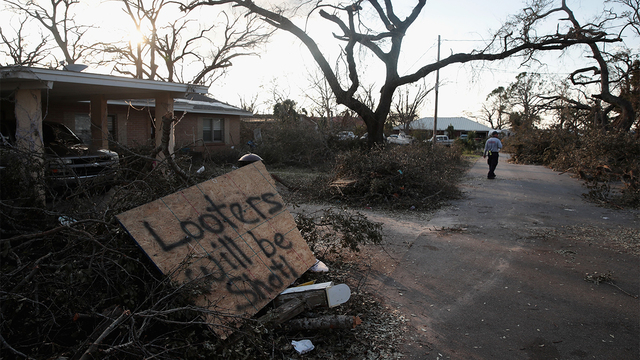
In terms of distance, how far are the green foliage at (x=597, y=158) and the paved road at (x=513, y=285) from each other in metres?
1.64

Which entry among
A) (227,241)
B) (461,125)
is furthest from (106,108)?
(461,125)

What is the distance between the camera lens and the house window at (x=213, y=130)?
21391mm

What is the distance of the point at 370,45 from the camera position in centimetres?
1527

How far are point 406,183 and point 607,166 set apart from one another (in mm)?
6205

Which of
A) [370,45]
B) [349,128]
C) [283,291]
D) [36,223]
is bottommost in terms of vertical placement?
[283,291]

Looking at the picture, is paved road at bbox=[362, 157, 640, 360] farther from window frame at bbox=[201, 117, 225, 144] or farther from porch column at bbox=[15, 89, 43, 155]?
window frame at bbox=[201, 117, 225, 144]

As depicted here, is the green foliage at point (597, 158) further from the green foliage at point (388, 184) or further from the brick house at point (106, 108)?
the brick house at point (106, 108)

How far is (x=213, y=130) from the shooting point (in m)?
21.7

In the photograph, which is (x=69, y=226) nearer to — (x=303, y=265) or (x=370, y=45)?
(x=303, y=265)

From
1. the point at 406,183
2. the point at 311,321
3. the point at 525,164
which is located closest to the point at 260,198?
the point at 311,321

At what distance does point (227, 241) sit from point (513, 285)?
3383 mm

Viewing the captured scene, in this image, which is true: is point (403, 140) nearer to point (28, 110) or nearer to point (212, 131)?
point (212, 131)

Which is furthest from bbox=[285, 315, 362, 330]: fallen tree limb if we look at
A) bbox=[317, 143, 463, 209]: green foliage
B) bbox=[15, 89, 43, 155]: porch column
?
bbox=[15, 89, 43, 155]: porch column

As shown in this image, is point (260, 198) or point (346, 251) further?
point (346, 251)
